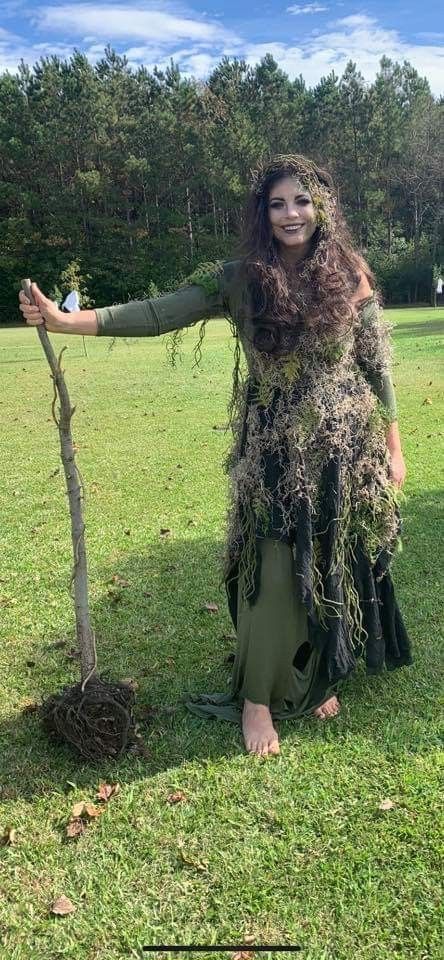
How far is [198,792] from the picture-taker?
107 inches

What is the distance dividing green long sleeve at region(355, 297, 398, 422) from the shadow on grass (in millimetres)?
1282

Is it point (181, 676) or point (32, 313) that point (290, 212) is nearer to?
point (32, 313)

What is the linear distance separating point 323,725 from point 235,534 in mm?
895

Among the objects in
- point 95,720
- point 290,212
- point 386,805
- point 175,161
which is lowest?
point 386,805

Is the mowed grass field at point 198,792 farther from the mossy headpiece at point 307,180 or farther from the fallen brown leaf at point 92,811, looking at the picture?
the mossy headpiece at point 307,180

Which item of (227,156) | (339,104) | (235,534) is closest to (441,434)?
(235,534)

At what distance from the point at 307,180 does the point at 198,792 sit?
235 cm

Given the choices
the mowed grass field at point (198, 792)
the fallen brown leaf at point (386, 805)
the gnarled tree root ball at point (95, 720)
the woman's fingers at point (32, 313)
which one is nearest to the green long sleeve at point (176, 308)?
the woman's fingers at point (32, 313)

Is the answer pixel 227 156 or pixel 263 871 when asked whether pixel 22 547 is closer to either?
pixel 263 871

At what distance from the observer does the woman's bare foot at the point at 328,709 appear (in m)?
3.17

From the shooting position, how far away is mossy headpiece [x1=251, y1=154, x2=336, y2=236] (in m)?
2.81

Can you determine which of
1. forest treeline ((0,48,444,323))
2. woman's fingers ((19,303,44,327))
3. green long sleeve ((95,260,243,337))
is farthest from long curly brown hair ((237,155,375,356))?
forest treeline ((0,48,444,323))

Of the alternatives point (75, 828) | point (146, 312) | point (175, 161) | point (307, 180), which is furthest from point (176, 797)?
point (175, 161)

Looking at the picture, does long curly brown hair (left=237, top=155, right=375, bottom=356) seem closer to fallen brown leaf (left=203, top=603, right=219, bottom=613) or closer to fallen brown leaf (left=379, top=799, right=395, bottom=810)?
fallen brown leaf (left=379, top=799, right=395, bottom=810)
